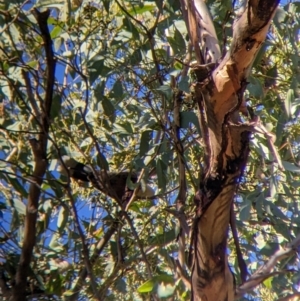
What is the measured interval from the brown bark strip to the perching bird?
0.07 meters

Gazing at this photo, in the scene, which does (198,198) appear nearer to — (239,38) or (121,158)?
(239,38)

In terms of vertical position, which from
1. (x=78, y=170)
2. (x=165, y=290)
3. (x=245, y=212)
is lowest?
(x=165, y=290)

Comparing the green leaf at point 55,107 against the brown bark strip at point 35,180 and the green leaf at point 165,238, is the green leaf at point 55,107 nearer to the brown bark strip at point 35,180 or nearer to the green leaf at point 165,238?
the brown bark strip at point 35,180

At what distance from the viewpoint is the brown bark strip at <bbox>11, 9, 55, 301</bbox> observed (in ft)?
4.90

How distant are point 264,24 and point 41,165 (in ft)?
2.41

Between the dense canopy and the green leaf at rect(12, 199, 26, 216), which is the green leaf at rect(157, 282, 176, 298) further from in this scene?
the green leaf at rect(12, 199, 26, 216)

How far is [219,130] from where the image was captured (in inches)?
41.4

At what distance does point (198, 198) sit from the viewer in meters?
1.10

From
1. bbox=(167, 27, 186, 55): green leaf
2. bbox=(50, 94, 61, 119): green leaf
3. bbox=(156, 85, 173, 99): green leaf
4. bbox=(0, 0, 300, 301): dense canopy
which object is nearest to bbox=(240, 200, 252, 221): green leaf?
bbox=(0, 0, 300, 301): dense canopy

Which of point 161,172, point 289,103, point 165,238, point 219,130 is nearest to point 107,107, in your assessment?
point 161,172

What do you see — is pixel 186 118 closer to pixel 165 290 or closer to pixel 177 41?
pixel 177 41

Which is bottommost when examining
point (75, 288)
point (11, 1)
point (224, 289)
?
point (224, 289)

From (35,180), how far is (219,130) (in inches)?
25.4

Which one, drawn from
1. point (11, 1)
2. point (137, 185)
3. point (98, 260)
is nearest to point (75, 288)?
point (98, 260)
